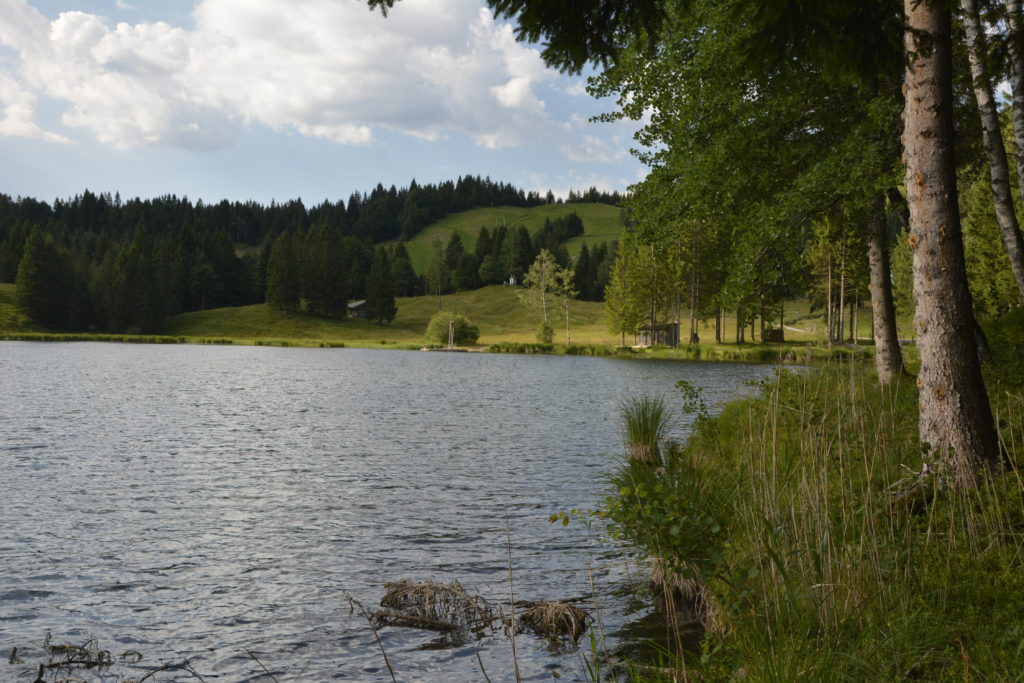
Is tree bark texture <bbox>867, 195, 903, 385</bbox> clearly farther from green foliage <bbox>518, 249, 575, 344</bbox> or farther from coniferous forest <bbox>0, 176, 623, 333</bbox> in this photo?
coniferous forest <bbox>0, 176, 623, 333</bbox>

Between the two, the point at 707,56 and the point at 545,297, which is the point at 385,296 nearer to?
the point at 545,297

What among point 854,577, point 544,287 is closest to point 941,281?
point 854,577

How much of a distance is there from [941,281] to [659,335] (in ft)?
271

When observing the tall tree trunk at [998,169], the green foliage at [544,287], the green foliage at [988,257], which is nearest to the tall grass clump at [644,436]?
the tall tree trunk at [998,169]

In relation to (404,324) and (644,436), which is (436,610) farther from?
(404,324)

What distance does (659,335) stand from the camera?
9006 centimetres

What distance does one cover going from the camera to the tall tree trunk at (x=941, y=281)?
8.14 metres

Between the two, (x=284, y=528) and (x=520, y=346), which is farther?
(x=520, y=346)

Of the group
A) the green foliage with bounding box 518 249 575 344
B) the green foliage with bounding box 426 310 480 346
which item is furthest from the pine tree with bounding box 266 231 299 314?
the green foliage with bounding box 518 249 575 344

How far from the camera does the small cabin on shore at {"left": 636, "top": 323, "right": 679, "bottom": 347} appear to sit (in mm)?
87875

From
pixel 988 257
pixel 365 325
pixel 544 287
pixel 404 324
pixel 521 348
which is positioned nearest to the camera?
pixel 988 257

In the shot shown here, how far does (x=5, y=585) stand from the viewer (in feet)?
33.0

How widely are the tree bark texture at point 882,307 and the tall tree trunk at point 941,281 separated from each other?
10.9 meters

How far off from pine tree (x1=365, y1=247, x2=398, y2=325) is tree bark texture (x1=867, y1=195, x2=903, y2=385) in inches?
4611
